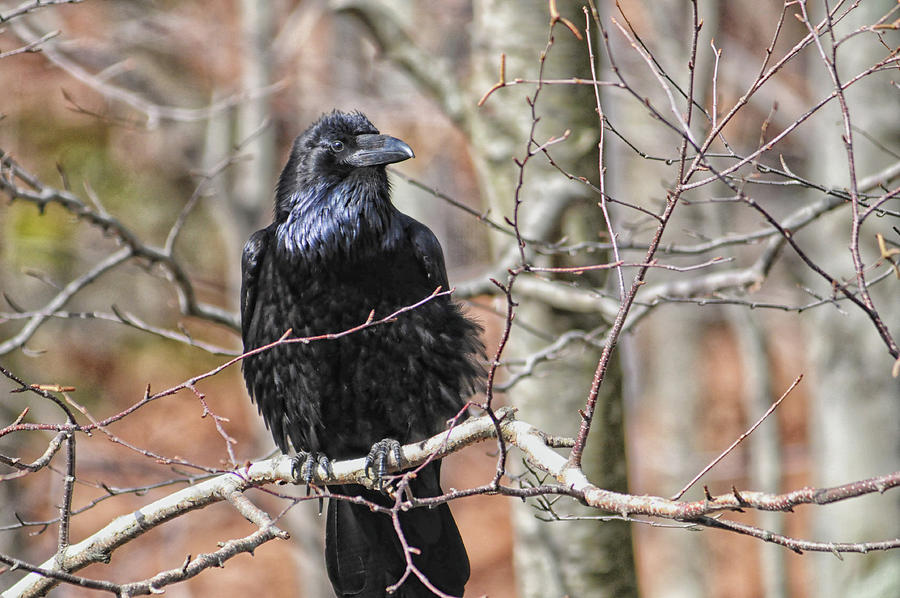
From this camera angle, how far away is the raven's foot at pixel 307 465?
3.60 metres

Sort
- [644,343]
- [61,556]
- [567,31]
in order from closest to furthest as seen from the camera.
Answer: [61,556] < [567,31] < [644,343]

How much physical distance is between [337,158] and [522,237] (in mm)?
949

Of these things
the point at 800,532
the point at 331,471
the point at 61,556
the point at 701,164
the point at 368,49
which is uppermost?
the point at 368,49

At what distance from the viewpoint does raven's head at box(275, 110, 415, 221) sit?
14.3ft

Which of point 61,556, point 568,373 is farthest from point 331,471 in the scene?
point 568,373

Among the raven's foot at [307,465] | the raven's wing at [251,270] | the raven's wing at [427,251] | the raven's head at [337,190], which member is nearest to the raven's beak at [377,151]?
the raven's head at [337,190]

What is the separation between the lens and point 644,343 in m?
16.8

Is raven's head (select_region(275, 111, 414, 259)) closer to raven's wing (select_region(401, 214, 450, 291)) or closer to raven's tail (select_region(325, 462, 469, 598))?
raven's wing (select_region(401, 214, 450, 291))

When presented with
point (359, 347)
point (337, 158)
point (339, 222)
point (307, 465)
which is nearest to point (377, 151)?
point (337, 158)

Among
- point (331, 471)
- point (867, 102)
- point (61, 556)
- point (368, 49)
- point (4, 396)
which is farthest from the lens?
point (368, 49)

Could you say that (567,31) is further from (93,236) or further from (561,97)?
(93,236)

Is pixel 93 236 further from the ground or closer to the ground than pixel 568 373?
further from the ground

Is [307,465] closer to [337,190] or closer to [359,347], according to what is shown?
[359,347]

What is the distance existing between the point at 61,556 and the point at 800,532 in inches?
510
